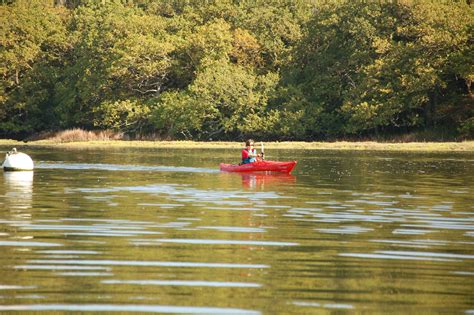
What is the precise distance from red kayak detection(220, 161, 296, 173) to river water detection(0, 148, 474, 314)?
7.53m

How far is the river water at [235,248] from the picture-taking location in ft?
44.6

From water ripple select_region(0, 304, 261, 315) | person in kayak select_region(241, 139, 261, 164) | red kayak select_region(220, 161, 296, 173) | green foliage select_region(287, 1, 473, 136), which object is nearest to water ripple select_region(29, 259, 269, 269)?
water ripple select_region(0, 304, 261, 315)

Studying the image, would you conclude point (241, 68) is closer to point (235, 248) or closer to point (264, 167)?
point (264, 167)

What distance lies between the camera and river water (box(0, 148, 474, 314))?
1360cm

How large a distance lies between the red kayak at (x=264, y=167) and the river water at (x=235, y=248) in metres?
7.53

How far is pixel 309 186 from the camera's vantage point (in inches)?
1521

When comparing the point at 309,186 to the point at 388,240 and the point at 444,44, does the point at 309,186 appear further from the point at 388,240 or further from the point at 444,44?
the point at 444,44

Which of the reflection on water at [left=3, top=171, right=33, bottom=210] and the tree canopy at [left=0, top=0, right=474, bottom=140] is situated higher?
the tree canopy at [left=0, top=0, right=474, bottom=140]

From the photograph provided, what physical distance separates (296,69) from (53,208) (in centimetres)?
7705

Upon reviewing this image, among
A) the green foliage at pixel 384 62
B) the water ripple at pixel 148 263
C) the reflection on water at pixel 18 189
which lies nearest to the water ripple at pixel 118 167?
the reflection on water at pixel 18 189

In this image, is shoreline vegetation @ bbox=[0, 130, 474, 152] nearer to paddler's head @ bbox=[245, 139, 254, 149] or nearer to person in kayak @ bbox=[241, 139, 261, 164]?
paddler's head @ bbox=[245, 139, 254, 149]

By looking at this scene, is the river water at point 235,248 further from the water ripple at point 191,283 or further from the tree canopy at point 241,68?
the tree canopy at point 241,68

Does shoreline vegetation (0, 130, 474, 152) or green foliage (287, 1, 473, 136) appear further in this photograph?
green foliage (287, 1, 473, 136)

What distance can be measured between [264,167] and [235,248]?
28378 mm
